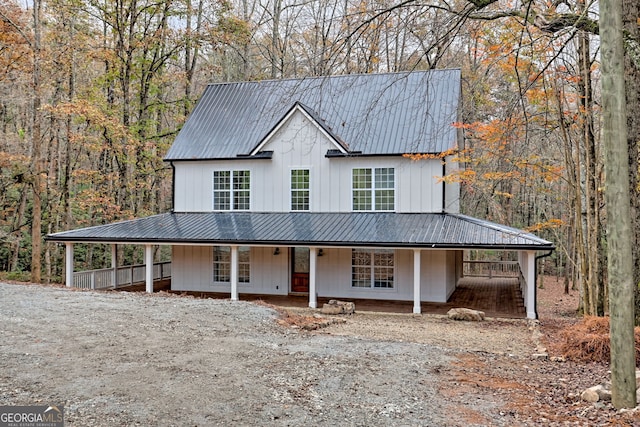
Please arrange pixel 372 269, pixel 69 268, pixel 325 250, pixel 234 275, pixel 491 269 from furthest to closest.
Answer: pixel 491 269
pixel 69 268
pixel 325 250
pixel 372 269
pixel 234 275

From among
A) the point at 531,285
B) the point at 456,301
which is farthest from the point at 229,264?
the point at 531,285

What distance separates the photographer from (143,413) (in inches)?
213

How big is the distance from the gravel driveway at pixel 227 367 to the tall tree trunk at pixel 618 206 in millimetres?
1356

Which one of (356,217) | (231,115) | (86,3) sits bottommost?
(356,217)

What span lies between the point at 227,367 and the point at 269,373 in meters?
0.68

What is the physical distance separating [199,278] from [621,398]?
15.2m

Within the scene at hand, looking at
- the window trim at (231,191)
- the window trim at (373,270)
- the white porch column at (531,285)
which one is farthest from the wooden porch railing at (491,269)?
the window trim at (231,191)

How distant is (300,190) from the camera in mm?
17734

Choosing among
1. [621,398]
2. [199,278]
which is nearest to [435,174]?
[199,278]

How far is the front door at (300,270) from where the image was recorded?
1770cm

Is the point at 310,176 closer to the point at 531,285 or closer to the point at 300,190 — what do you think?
the point at 300,190

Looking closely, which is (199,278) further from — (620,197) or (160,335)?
(620,197)

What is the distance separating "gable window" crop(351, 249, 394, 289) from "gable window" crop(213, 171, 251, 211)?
4571 millimetres

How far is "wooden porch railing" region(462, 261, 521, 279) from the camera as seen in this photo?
2478cm
